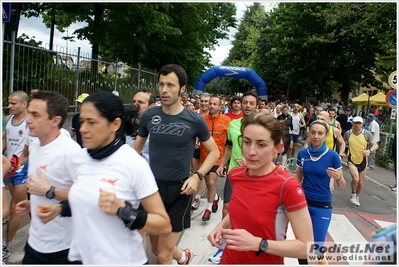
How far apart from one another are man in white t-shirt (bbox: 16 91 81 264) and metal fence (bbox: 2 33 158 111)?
17.0 feet

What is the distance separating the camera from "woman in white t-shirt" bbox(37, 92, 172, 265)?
6.68 feet

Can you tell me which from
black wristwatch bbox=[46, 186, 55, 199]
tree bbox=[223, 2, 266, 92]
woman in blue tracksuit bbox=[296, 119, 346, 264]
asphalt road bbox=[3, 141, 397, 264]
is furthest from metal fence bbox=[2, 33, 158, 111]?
tree bbox=[223, 2, 266, 92]

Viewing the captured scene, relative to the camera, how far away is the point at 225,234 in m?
2.02

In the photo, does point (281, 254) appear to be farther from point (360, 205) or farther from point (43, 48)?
point (43, 48)

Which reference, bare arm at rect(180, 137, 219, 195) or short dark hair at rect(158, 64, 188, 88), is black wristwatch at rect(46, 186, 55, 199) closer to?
bare arm at rect(180, 137, 219, 195)

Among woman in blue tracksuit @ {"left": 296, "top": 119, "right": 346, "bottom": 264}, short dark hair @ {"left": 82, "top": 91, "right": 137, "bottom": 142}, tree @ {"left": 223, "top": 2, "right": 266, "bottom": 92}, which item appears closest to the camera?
short dark hair @ {"left": 82, "top": 91, "right": 137, "bottom": 142}

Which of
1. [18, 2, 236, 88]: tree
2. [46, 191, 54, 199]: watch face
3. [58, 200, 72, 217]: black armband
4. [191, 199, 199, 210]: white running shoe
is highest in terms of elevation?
[18, 2, 236, 88]: tree

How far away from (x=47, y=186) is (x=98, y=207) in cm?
65

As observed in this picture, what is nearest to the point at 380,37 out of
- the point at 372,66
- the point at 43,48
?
the point at 372,66

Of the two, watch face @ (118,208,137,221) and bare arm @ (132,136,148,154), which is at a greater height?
bare arm @ (132,136,148,154)

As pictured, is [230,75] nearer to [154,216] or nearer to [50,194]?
[50,194]

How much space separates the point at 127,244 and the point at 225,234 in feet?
2.02

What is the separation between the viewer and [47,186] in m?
2.45

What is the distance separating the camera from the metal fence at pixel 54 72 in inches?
291
